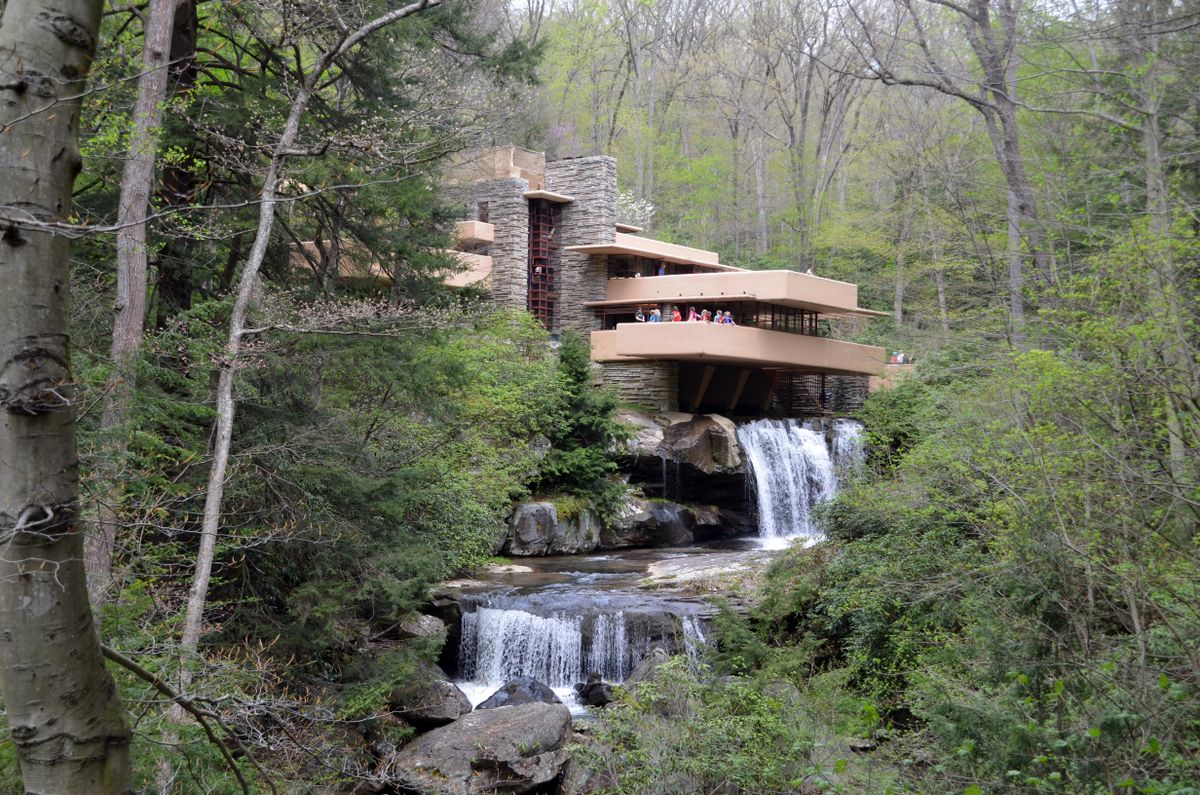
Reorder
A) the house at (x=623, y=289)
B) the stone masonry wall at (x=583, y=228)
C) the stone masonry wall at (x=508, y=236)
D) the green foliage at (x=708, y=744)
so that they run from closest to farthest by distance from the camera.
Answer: the green foliage at (x=708, y=744)
the house at (x=623, y=289)
the stone masonry wall at (x=508, y=236)
the stone masonry wall at (x=583, y=228)

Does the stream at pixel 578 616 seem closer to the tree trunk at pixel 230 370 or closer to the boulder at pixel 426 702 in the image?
the boulder at pixel 426 702

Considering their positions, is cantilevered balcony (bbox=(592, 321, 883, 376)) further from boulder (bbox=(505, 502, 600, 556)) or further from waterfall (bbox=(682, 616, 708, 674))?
waterfall (bbox=(682, 616, 708, 674))

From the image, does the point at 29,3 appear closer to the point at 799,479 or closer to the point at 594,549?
the point at 594,549

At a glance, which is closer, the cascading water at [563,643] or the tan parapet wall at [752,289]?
the cascading water at [563,643]

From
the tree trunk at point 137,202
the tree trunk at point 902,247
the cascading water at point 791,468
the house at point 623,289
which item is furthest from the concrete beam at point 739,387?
the tree trunk at point 137,202

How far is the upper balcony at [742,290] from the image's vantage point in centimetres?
2325

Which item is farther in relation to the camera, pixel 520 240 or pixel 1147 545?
pixel 520 240

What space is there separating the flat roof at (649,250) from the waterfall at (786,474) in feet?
19.2

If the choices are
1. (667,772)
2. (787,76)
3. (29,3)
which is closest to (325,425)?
(667,772)

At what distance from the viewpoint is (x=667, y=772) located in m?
7.26

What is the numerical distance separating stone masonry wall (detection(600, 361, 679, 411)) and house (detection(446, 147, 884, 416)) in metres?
0.02

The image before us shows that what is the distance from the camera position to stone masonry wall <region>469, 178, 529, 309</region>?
24641 millimetres

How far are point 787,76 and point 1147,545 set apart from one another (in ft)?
125

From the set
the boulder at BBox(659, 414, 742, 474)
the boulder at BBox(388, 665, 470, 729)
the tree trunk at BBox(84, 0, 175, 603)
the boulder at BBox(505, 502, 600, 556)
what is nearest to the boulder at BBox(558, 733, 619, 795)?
the boulder at BBox(388, 665, 470, 729)
